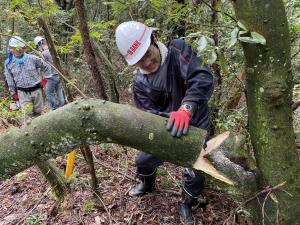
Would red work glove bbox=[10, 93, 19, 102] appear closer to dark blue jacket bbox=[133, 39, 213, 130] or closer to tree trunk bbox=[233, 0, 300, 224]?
dark blue jacket bbox=[133, 39, 213, 130]

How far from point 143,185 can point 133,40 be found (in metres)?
1.51

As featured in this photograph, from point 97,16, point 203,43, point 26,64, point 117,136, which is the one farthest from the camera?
point 97,16

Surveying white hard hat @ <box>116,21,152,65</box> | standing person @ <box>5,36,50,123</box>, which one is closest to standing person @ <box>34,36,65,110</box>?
standing person @ <box>5,36,50,123</box>

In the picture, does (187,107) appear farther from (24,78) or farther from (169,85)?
(24,78)

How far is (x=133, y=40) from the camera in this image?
250 cm

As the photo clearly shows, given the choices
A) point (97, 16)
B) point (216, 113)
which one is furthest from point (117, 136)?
point (97, 16)

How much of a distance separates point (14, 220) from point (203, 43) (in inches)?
115

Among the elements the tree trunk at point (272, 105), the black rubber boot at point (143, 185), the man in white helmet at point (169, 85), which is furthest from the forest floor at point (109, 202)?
the tree trunk at point (272, 105)

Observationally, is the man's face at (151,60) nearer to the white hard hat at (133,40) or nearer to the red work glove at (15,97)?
the white hard hat at (133,40)

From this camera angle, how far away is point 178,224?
9.74 ft

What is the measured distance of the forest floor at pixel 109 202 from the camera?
10.0 ft

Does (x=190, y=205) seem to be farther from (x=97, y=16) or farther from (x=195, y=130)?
(x=97, y=16)

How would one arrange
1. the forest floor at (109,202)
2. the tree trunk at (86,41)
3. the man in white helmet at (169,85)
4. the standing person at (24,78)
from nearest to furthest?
the man in white helmet at (169,85)
the tree trunk at (86,41)
the forest floor at (109,202)
the standing person at (24,78)

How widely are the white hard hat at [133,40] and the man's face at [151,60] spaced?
0.07 meters
